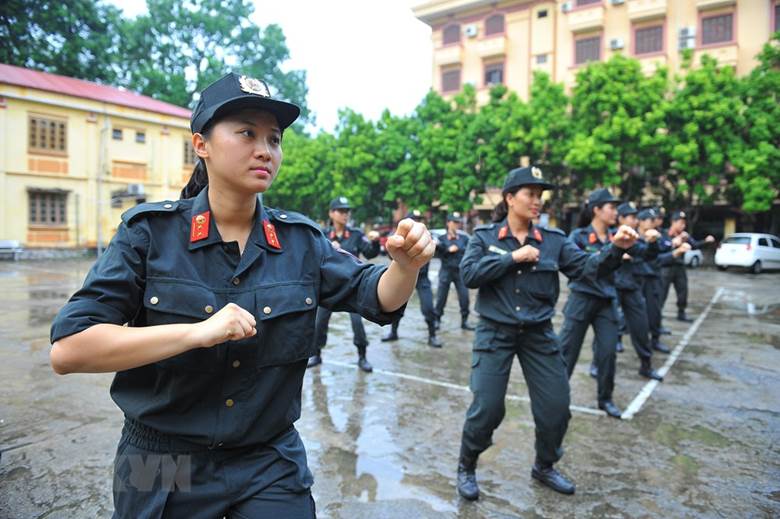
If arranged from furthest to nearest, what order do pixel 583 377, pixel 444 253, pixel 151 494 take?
1. pixel 444 253
2. pixel 583 377
3. pixel 151 494

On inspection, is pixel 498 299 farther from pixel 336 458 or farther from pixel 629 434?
pixel 629 434

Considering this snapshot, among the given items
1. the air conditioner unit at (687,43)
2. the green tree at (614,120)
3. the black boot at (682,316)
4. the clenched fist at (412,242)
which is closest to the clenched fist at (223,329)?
the clenched fist at (412,242)

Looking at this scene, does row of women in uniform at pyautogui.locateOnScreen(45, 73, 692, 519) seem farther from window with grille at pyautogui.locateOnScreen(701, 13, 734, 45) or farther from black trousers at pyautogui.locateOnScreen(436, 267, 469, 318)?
window with grille at pyautogui.locateOnScreen(701, 13, 734, 45)

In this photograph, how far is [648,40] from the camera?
1105 inches

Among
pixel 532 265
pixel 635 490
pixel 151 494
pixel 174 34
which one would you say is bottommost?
pixel 635 490

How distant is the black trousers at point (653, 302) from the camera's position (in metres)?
8.16

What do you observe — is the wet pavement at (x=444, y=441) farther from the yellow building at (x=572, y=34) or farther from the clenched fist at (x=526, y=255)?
the yellow building at (x=572, y=34)

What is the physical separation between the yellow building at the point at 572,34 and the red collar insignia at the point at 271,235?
86.6 feet

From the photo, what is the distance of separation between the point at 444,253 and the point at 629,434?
5443 millimetres

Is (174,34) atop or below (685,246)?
atop

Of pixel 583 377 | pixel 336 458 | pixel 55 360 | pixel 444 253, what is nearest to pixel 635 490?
pixel 336 458

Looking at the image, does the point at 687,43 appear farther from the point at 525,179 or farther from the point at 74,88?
the point at 74,88

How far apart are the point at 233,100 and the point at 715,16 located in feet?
104

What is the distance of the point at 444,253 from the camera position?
31.7 feet
